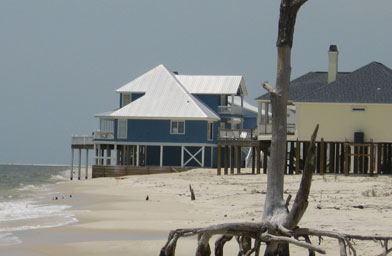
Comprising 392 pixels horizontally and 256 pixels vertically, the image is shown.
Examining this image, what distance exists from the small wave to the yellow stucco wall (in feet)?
87.3

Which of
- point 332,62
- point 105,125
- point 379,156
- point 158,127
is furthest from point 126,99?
point 379,156

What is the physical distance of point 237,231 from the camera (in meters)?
12.2

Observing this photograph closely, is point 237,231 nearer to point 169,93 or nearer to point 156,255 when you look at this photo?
point 156,255

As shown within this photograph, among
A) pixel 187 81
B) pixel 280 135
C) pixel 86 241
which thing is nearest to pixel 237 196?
pixel 86 241

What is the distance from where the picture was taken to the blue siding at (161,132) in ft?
199

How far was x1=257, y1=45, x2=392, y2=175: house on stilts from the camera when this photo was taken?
44.5 metres

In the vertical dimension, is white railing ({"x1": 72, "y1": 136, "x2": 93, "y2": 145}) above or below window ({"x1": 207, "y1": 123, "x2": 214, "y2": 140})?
below

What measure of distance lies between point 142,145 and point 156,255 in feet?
155

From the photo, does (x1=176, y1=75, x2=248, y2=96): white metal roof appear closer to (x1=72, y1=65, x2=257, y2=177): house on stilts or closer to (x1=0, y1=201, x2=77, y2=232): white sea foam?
(x1=72, y1=65, x2=257, y2=177): house on stilts

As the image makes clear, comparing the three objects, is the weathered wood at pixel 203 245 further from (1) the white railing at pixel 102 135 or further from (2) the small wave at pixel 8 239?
(1) the white railing at pixel 102 135

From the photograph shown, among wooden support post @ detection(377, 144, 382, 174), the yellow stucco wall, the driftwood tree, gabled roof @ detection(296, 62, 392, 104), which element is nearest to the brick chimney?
gabled roof @ detection(296, 62, 392, 104)

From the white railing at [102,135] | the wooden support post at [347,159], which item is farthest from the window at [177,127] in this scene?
the wooden support post at [347,159]

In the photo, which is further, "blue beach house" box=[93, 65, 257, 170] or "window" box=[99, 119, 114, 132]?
"window" box=[99, 119, 114, 132]

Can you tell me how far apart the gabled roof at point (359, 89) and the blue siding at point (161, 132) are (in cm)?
1211
